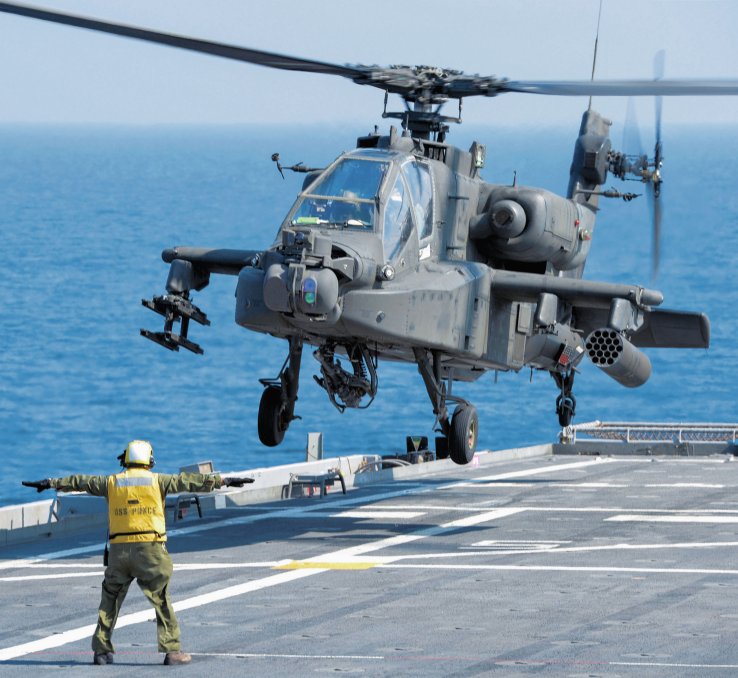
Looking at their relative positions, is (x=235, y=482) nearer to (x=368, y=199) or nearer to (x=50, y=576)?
(x=50, y=576)

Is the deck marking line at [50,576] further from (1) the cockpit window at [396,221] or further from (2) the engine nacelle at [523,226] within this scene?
(2) the engine nacelle at [523,226]

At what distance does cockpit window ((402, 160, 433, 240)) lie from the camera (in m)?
25.0

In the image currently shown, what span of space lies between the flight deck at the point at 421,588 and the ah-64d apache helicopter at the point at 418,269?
229 cm

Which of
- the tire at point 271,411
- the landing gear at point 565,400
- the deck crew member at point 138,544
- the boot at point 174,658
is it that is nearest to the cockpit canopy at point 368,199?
the tire at point 271,411

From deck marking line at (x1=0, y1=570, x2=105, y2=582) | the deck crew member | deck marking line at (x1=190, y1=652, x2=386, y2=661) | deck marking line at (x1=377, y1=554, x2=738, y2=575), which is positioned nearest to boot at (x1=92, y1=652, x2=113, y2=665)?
the deck crew member

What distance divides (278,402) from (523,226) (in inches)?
187

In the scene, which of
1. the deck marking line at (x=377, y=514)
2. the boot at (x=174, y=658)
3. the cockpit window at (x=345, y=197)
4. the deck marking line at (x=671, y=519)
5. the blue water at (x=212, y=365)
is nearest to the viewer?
the boot at (x=174, y=658)

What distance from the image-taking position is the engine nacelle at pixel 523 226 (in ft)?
88.1

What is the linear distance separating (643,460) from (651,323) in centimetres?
1232

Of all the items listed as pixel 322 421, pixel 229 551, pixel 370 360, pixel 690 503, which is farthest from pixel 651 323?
pixel 322 421

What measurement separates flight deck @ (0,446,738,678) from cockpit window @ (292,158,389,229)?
15.6 ft

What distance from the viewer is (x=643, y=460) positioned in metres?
42.4

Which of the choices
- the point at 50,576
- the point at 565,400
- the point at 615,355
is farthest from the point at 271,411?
the point at 565,400

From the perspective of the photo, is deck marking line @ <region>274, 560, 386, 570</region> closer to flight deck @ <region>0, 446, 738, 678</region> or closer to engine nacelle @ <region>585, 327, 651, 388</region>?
flight deck @ <region>0, 446, 738, 678</region>
